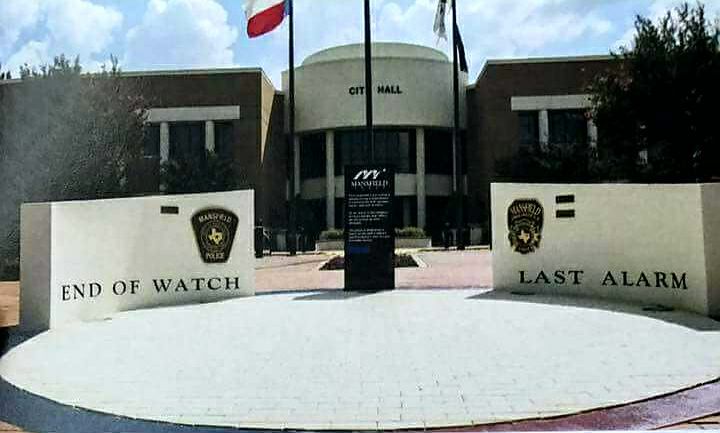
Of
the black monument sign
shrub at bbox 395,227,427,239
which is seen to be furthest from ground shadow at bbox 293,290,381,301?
shrub at bbox 395,227,427,239

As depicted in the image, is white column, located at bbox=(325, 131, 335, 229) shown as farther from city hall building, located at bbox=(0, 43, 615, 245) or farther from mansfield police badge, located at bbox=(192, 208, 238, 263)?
mansfield police badge, located at bbox=(192, 208, 238, 263)

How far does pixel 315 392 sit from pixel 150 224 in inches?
161

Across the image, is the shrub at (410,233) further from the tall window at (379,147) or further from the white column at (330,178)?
the white column at (330,178)

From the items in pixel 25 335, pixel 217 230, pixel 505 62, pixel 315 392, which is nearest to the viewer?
pixel 315 392

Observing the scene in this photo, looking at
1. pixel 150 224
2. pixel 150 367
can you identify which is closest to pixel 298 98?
pixel 150 224

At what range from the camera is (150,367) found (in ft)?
13.2

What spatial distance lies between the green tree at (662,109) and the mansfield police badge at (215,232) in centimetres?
398

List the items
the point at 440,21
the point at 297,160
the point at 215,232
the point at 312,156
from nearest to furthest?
the point at 440,21, the point at 215,232, the point at 312,156, the point at 297,160

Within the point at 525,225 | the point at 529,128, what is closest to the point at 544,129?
the point at 529,128

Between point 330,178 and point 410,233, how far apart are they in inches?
51.2

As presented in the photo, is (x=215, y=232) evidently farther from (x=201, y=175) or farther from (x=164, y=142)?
(x=164, y=142)

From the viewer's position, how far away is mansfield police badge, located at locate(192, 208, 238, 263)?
24.1 feet

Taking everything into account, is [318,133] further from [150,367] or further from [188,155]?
[150,367]

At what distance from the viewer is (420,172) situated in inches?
309
